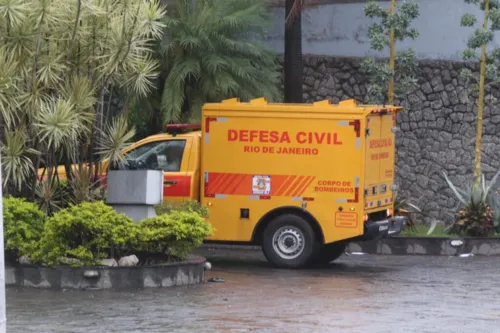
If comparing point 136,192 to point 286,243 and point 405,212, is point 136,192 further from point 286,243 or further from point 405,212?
point 405,212

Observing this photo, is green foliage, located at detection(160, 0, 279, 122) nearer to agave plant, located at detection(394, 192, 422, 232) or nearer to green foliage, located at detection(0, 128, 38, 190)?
agave plant, located at detection(394, 192, 422, 232)

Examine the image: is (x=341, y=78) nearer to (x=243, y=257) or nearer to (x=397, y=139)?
(x=397, y=139)

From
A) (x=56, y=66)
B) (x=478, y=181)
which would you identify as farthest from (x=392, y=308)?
(x=478, y=181)

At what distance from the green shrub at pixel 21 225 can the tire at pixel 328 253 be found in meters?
4.99

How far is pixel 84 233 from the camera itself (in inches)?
558

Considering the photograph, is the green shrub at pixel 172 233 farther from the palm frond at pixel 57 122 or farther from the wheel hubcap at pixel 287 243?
the wheel hubcap at pixel 287 243

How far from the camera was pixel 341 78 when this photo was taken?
24203 millimetres

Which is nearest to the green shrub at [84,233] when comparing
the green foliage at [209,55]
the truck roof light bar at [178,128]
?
the truck roof light bar at [178,128]

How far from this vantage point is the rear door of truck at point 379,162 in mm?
16812

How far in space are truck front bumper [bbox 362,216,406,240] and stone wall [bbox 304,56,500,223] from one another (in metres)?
5.50

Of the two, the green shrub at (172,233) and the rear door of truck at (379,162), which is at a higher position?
the rear door of truck at (379,162)

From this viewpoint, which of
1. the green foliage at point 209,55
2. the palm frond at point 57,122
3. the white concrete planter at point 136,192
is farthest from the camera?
the green foliage at point 209,55

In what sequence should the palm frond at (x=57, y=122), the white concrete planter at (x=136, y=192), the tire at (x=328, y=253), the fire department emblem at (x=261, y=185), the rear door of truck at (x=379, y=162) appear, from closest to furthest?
the palm frond at (x=57, y=122) < the white concrete planter at (x=136, y=192) < the rear door of truck at (x=379, y=162) < the fire department emblem at (x=261, y=185) < the tire at (x=328, y=253)

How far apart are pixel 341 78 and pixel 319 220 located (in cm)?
782
